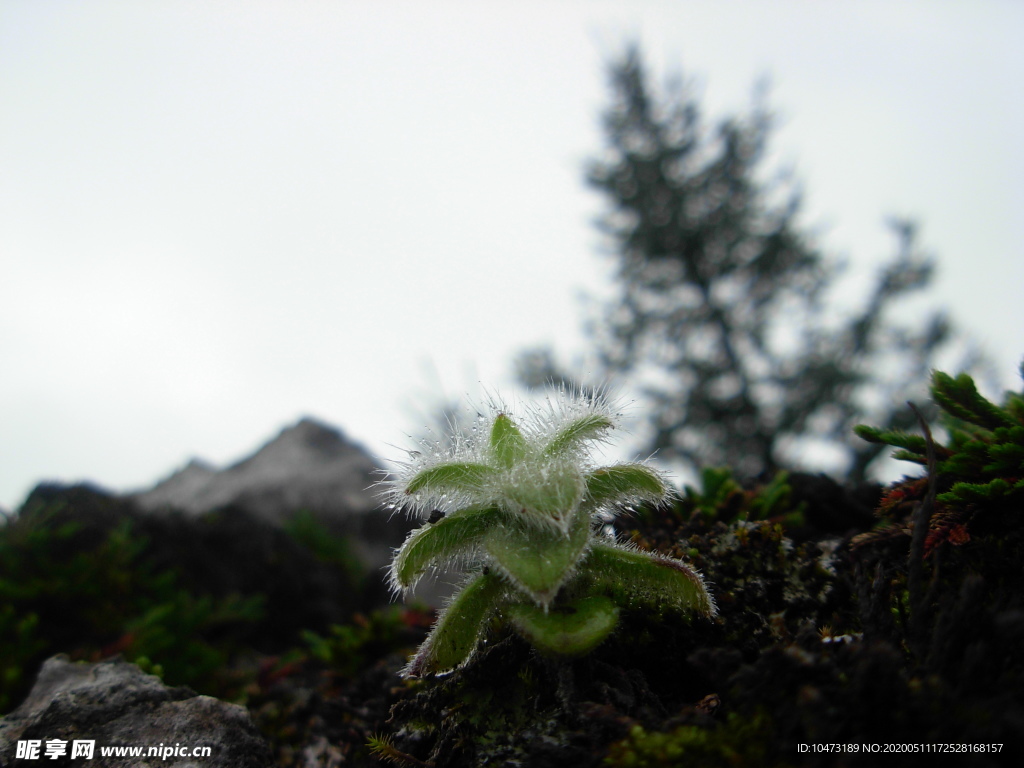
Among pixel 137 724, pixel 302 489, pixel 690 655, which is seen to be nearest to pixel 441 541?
pixel 690 655

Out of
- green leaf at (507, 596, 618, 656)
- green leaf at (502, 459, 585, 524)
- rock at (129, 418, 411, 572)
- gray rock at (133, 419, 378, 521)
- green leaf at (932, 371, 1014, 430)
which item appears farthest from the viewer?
gray rock at (133, 419, 378, 521)

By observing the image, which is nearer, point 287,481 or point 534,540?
point 534,540

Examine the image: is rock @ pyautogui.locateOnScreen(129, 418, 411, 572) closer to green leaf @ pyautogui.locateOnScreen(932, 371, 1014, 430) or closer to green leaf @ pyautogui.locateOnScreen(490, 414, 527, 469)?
green leaf @ pyautogui.locateOnScreen(490, 414, 527, 469)

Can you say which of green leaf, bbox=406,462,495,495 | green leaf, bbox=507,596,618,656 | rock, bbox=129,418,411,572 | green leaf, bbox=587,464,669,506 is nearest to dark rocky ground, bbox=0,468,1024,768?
green leaf, bbox=507,596,618,656

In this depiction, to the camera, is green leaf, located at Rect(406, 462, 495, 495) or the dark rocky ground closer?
the dark rocky ground

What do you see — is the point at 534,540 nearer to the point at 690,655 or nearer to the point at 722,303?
the point at 690,655

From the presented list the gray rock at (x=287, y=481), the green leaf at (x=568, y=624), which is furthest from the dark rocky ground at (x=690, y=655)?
the gray rock at (x=287, y=481)
